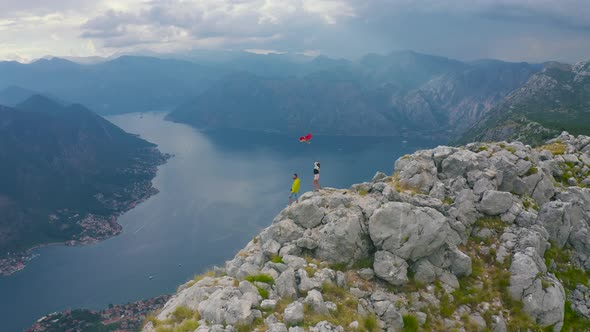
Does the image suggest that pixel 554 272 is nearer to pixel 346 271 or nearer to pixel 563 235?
pixel 563 235

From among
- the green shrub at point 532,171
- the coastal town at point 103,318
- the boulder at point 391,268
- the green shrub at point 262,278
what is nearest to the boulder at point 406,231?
the boulder at point 391,268

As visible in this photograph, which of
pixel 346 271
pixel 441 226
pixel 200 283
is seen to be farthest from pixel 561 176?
pixel 200 283

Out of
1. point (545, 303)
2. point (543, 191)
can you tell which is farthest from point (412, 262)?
point (543, 191)

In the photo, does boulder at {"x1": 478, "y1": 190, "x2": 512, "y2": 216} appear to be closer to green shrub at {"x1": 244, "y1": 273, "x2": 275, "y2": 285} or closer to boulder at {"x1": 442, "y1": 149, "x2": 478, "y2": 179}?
boulder at {"x1": 442, "y1": 149, "x2": 478, "y2": 179}

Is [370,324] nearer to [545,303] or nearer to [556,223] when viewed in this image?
[545,303]

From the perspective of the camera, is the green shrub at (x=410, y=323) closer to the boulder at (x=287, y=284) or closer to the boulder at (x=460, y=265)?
the boulder at (x=460, y=265)

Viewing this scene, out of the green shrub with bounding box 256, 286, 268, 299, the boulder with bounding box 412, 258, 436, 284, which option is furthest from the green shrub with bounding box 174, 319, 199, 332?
the boulder with bounding box 412, 258, 436, 284
